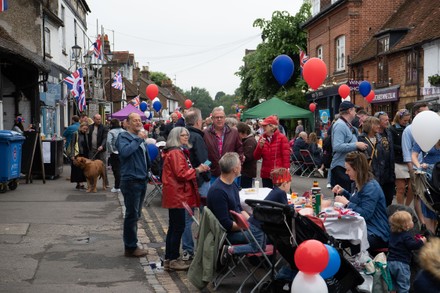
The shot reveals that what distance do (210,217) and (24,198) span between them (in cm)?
854

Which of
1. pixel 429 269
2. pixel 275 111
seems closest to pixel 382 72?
pixel 275 111

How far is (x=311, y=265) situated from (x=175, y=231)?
116 inches

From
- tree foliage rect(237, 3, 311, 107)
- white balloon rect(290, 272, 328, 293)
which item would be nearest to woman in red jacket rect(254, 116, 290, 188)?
white balloon rect(290, 272, 328, 293)

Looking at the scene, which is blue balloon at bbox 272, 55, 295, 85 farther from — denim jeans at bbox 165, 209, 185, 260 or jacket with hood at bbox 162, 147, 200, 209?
denim jeans at bbox 165, 209, 185, 260

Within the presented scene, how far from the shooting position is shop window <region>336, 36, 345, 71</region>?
3494cm

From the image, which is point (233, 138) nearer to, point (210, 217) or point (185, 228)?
point (185, 228)

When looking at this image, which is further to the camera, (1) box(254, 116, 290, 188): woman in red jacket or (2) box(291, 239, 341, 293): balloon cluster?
(1) box(254, 116, 290, 188): woman in red jacket

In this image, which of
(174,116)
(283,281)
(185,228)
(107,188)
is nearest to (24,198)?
(107,188)

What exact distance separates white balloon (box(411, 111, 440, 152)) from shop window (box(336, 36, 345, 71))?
2620 centimetres

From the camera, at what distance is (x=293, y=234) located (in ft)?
20.1

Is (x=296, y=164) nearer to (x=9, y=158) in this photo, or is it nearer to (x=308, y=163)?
(x=308, y=163)

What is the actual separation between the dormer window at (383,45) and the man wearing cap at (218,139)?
19347 millimetres

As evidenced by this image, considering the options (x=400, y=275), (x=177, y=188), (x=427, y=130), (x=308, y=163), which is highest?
(x=427, y=130)

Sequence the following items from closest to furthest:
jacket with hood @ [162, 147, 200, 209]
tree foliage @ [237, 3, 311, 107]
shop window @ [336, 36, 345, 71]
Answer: jacket with hood @ [162, 147, 200, 209], shop window @ [336, 36, 345, 71], tree foliage @ [237, 3, 311, 107]
